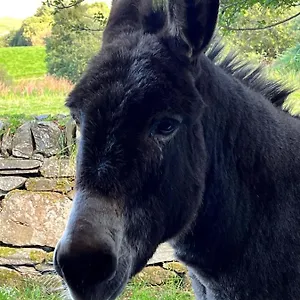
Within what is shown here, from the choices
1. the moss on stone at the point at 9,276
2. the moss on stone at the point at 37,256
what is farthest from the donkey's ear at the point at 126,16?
the moss on stone at the point at 9,276

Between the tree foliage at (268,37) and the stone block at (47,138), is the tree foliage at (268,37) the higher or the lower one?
the higher one

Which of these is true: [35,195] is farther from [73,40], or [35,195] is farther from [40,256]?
[73,40]

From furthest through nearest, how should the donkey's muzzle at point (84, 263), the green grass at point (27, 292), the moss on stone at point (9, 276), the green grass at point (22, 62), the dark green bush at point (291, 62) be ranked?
the green grass at point (22, 62), the moss on stone at point (9, 276), the green grass at point (27, 292), the dark green bush at point (291, 62), the donkey's muzzle at point (84, 263)

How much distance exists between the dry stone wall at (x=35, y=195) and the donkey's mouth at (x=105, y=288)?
3116mm

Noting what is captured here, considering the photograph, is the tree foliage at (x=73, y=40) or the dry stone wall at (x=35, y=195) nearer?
the tree foliage at (x=73, y=40)

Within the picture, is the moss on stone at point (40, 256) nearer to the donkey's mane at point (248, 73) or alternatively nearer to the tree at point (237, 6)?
the tree at point (237, 6)

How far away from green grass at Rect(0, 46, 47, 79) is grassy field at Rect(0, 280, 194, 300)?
2081mm

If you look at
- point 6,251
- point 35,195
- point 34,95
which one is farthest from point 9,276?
point 34,95

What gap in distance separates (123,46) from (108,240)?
57cm

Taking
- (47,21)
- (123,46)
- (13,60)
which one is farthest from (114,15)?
(13,60)

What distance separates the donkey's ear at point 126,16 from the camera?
5.86 ft

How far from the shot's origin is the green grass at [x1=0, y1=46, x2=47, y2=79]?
216 inches

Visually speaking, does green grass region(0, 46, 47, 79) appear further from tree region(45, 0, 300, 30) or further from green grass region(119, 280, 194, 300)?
green grass region(119, 280, 194, 300)

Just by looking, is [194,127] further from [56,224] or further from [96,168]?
[56,224]
